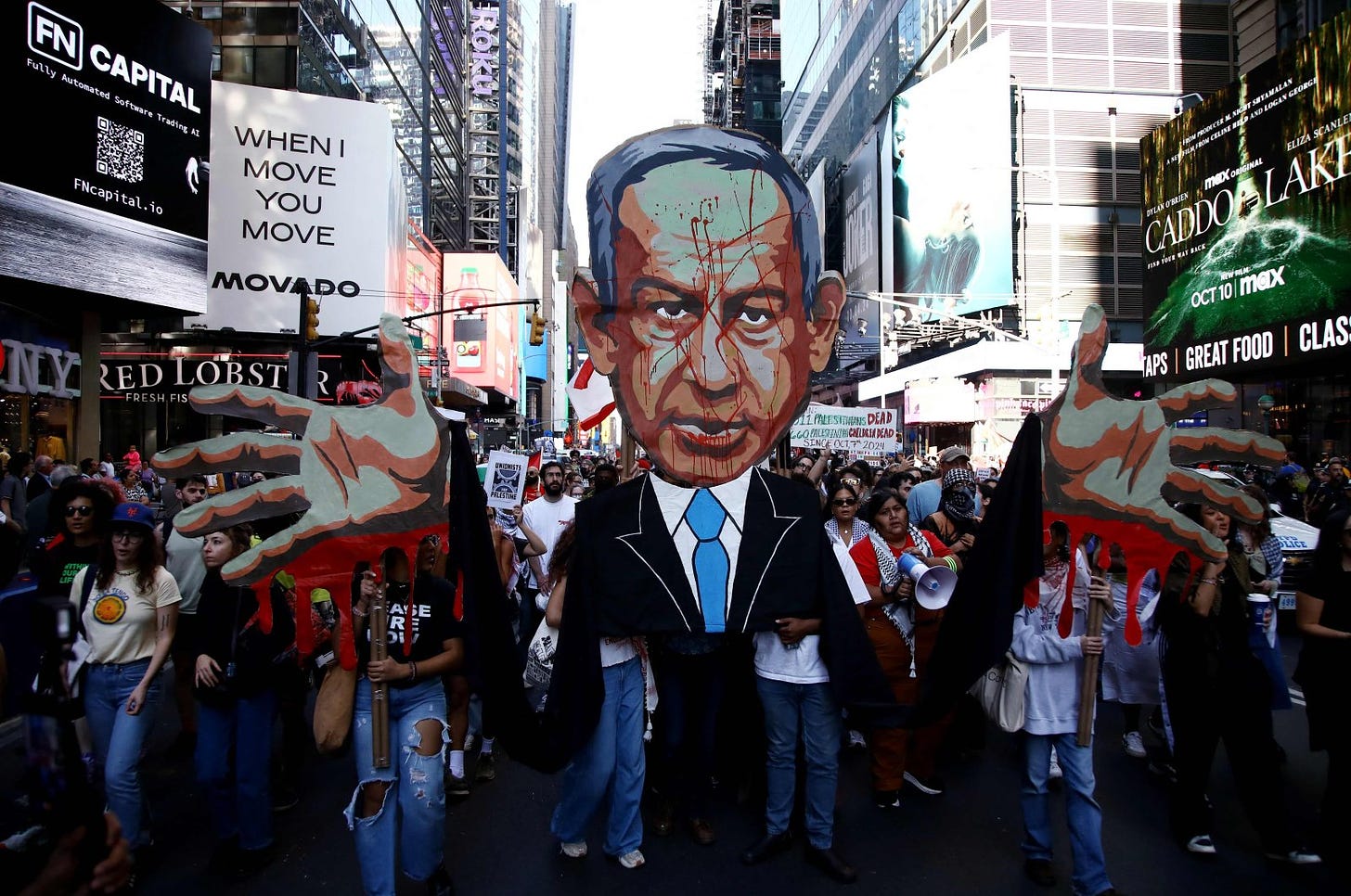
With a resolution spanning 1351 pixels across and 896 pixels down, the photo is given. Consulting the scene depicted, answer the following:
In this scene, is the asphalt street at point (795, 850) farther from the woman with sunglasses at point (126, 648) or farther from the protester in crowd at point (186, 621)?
the woman with sunglasses at point (126, 648)

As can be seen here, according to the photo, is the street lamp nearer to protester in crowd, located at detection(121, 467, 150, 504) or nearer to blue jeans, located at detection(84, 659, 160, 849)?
protester in crowd, located at detection(121, 467, 150, 504)

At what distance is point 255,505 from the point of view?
3566 mm

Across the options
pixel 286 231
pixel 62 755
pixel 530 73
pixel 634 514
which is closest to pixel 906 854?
pixel 634 514

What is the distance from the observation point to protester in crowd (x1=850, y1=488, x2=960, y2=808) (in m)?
5.12

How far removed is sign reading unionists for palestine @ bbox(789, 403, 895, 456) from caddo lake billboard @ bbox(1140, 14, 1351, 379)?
16.4m

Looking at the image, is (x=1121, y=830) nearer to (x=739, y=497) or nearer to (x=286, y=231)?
(x=739, y=497)

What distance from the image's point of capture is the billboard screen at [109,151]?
15.4 metres

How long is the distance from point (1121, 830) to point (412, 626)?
4142mm

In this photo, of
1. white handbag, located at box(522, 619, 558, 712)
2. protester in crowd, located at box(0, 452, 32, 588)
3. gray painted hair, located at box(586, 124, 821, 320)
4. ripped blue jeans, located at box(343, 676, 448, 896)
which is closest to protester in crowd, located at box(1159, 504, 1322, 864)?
gray painted hair, located at box(586, 124, 821, 320)

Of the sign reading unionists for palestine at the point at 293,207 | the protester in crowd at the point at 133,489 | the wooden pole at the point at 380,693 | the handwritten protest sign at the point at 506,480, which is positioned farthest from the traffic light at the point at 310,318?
the wooden pole at the point at 380,693

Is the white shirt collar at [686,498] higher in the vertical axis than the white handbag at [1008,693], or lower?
higher

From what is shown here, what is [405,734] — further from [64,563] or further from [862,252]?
[862,252]

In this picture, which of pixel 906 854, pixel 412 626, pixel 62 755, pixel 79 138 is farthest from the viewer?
pixel 79 138

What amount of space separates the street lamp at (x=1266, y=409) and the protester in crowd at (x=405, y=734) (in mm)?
27529
